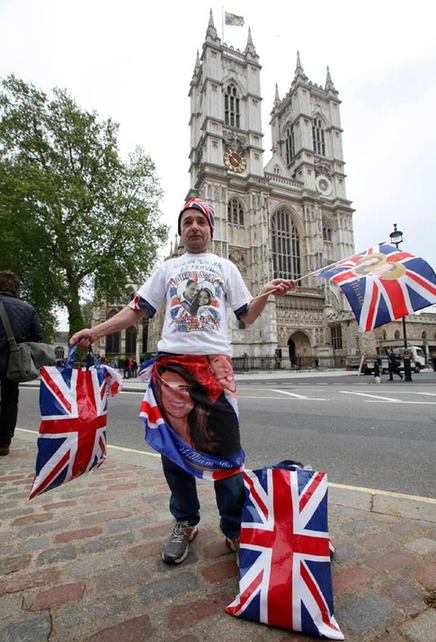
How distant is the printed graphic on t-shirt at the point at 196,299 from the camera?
185cm

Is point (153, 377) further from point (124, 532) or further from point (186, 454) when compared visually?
point (124, 532)

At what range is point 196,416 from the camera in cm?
170

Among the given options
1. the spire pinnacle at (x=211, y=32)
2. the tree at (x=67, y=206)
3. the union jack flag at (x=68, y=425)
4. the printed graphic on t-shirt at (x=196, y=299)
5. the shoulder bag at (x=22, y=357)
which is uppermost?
the spire pinnacle at (x=211, y=32)

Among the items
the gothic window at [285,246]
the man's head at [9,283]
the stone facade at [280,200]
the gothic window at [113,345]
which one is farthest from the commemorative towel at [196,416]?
the gothic window at [113,345]

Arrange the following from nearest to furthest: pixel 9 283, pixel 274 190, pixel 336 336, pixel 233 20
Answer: pixel 9 283, pixel 336 336, pixel 274 190, pixel 233 20

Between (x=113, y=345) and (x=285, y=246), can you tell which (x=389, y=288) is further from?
(x=113, y=345)

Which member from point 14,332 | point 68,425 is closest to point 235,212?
point 14,332

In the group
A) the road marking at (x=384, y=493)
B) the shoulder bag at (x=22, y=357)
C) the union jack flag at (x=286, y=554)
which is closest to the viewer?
the union jack flag at (x=286, y=554)

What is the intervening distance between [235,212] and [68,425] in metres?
40.3

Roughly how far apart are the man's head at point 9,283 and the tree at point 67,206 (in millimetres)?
14713

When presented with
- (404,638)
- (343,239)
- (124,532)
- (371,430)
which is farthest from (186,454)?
(343,239)

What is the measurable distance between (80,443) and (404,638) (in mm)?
1571

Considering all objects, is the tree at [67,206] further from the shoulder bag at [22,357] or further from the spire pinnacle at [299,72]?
the spire pinnacle at [299,72]

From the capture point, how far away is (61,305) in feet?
75.9
